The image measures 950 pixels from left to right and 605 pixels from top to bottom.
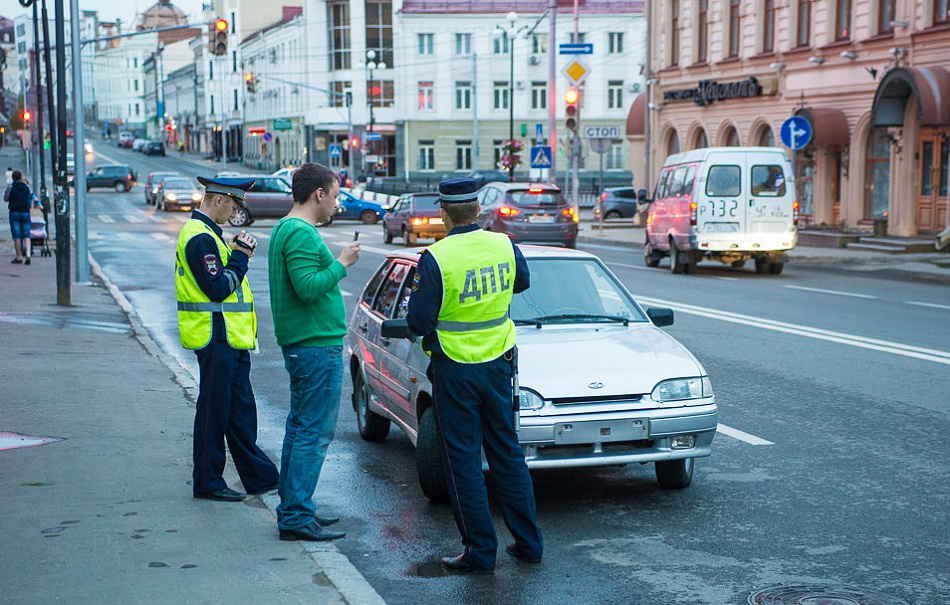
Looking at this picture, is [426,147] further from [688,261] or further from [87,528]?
[87,528]

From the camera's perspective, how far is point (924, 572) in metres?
5.73

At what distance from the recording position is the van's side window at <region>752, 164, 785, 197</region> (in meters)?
23.1

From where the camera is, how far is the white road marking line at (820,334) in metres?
12.6

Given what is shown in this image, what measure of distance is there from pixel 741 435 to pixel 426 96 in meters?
71.6

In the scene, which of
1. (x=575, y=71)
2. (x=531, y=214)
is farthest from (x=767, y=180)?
(x=575, y=71)

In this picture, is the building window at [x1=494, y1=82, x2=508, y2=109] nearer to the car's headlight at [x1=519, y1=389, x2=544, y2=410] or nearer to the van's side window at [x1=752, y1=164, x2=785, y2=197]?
the van's side window at [x1=752, y1=164, x2=785, y2=197]

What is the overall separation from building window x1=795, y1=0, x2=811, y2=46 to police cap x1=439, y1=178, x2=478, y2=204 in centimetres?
3108

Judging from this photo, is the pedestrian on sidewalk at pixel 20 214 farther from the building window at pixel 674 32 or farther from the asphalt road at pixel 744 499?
the building window at pixel 674 32

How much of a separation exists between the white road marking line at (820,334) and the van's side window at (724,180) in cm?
565

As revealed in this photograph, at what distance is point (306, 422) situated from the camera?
6125 millimetres

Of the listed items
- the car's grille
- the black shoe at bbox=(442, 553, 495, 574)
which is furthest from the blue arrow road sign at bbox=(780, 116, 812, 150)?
the black shoe at bbox=(442, 553, 495, 574)

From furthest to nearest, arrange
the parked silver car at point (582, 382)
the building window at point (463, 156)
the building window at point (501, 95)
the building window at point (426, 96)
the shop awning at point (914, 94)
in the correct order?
the building window at point (463, 156)
the building window at point (426, 96)
the building window at point (501, 95)
the shop awning at point (914, 94)
the parked silver car at point (582, 382)

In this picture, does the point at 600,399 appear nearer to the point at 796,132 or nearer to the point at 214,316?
the point at 214,316

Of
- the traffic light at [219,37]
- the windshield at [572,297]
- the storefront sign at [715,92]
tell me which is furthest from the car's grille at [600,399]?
the storefront sign at [715,92]
